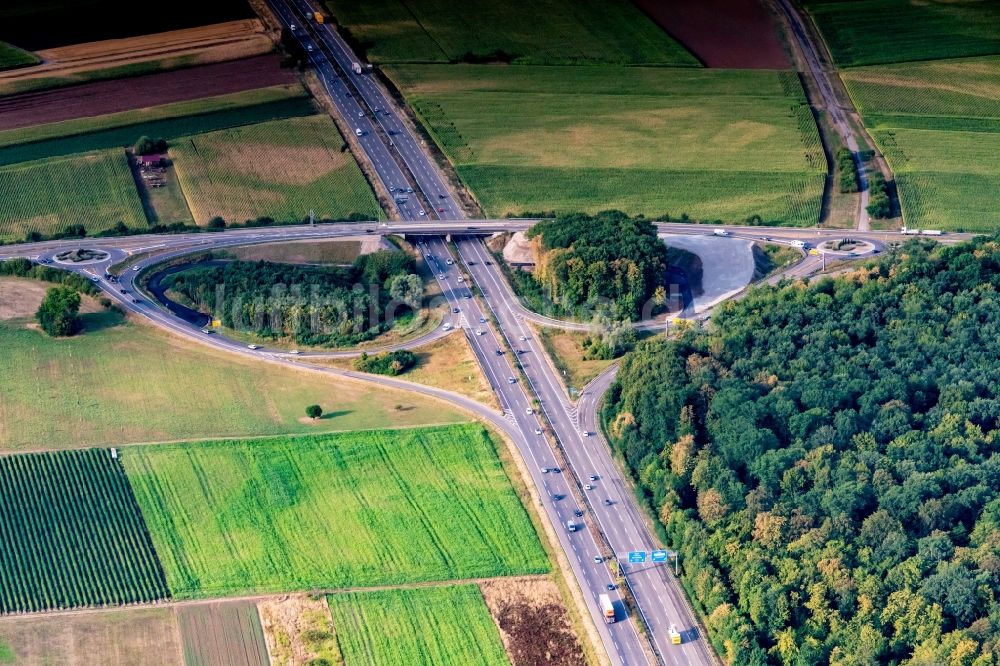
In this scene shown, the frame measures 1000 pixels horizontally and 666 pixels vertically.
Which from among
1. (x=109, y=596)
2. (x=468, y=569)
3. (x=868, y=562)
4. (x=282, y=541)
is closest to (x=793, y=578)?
(x=868, y=562)

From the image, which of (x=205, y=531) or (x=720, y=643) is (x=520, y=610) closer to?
(x=720, y=643)

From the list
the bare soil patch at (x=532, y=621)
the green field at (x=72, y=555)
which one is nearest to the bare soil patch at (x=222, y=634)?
the green field at (x=72, y=555)

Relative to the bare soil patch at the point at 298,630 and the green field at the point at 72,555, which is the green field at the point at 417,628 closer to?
the bare soil patch at the point at 298,630

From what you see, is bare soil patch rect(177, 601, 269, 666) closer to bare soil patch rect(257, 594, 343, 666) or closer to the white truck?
bare soil patch rect(257, 594, 343, 666)

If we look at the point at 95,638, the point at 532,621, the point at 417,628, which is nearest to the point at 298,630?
the point at 417,628

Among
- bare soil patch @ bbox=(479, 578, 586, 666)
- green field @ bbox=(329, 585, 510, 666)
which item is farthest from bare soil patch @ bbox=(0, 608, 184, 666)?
bare soil patch @ bbox=(479, 578, 586, 666)

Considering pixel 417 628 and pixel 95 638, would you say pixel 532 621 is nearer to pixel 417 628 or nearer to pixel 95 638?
pixel 417 628
